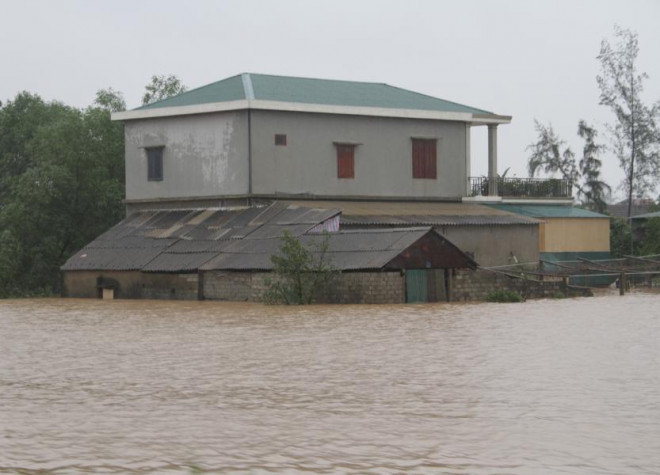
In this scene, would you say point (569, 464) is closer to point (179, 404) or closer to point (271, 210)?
point (179, 404)

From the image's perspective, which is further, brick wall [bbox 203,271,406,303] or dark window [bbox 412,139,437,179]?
dark window [bbox 412,139,437,179]

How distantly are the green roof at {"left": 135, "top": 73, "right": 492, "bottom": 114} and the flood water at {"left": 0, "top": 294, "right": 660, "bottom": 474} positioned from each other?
50.2 ft

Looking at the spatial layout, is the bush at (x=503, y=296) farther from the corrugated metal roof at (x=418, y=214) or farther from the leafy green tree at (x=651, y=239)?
the leafy green tree at (x=651, y=239)

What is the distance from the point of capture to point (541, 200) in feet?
139

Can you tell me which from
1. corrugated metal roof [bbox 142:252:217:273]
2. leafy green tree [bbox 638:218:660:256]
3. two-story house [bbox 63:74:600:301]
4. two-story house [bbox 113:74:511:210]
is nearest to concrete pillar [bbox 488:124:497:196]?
two-story house [bbox 63:74:600:301]

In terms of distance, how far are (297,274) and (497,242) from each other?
34.6 feet

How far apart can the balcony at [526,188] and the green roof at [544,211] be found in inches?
15.0

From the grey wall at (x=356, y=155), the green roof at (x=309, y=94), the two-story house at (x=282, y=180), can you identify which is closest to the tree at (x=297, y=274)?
the two-story house at (x=282, y=180)

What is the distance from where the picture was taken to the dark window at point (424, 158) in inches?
1551

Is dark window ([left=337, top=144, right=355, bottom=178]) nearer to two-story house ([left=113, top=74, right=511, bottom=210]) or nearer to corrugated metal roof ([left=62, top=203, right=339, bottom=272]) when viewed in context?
two-story house ([left=113, top=74, right=511, bottom=210])

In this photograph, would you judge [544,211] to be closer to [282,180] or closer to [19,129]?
[282,180]

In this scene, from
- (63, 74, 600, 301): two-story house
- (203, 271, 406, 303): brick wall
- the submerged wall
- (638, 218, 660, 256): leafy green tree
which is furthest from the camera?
(638, 218, 660, 256): leafy green tree

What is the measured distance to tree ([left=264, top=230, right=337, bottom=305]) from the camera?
2894 cm

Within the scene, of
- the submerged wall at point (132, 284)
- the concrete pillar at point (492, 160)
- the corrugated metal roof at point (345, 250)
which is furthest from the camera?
the concrete pillar at point (492, 160)
